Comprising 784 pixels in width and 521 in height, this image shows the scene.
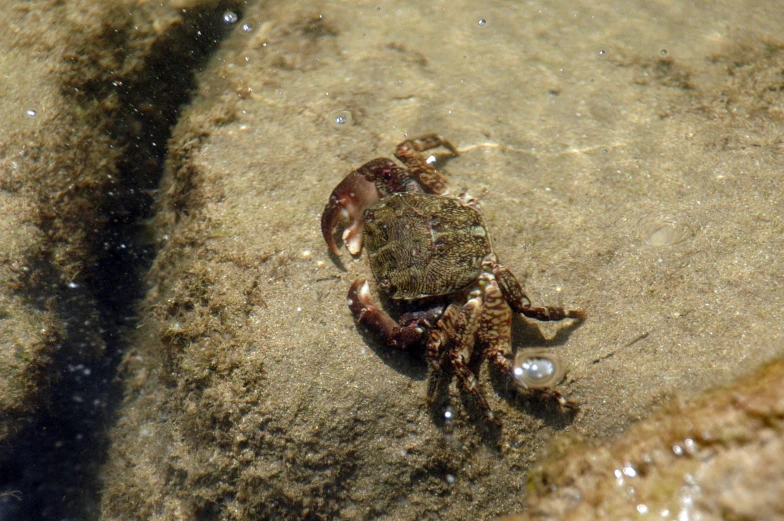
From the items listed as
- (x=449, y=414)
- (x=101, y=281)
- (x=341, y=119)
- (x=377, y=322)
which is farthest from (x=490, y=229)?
(x=101, y=281)

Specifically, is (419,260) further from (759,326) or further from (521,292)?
(759,326)

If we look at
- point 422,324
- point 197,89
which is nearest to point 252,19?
point 197,89

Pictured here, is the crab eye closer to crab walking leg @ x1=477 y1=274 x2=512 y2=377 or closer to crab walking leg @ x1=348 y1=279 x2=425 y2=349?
crab walking leg @ x1=477 y1=274 x2=512 y2=377

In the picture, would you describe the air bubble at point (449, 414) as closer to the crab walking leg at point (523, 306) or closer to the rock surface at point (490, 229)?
the rock surface at point (490, 229)

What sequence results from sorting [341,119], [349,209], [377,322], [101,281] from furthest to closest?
1. [341,119]
2. [101,281]
3. [349,209]
4. [377,322]

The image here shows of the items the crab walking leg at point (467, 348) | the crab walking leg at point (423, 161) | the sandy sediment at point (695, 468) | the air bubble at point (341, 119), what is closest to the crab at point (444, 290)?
the crab walking leg at point (467, 348)

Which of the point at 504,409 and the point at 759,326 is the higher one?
the point at 759,326

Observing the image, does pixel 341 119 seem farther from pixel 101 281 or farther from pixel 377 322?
pixel 101 281

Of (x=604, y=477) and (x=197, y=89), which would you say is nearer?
(x=604, y=477)
